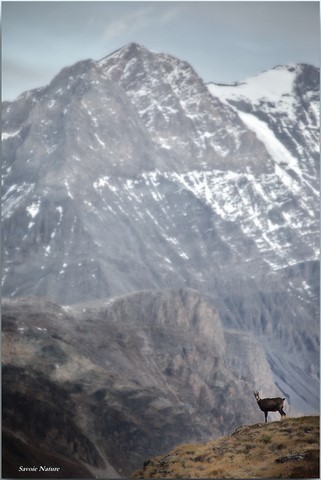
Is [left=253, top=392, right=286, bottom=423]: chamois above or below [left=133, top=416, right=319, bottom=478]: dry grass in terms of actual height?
above

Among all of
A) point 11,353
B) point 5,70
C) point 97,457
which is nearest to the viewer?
point 5,70

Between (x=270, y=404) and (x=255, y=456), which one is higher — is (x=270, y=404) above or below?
above

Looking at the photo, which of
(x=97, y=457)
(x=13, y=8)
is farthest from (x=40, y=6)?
(x=97, y=457)

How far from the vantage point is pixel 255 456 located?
63.0 m

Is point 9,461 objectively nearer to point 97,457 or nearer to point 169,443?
point 97,457

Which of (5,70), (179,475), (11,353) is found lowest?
(179,475)

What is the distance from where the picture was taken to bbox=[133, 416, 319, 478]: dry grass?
62.5 m

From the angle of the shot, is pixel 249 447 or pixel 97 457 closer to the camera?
pixel 249 447

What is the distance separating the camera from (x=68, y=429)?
520ft

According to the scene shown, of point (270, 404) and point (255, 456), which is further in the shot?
point (270, 404)

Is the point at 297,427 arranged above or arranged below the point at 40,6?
below

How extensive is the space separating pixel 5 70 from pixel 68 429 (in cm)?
8358

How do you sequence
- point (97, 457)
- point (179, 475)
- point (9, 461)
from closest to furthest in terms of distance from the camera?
point (179, 475) < point (9, 461) < point (97, 457)

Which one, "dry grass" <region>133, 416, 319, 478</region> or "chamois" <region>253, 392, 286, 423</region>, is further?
"chamois" <region>253, 392, 286, 423</region>
